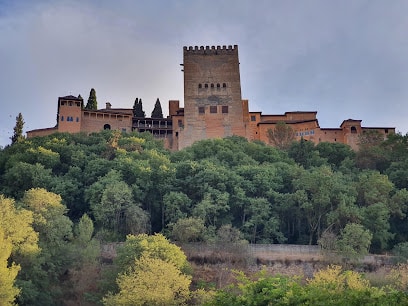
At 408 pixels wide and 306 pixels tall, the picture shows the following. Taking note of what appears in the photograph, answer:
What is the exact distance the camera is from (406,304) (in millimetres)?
22062

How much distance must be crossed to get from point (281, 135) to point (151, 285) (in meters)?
39.7

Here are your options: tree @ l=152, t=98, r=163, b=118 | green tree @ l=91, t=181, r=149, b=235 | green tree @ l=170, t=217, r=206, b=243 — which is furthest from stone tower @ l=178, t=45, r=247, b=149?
green tree @ l=170, t=217, r=206, b=243

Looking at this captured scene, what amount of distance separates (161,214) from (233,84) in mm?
30785

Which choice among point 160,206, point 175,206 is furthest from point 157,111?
point 175,206

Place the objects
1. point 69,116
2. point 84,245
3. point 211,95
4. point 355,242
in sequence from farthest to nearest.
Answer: point 211,95, point 69,116, point 355,242, point 84,245

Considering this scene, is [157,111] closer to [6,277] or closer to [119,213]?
[119,213]

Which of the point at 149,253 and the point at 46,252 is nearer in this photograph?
the point at 149,253

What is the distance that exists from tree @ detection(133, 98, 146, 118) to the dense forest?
20.9m

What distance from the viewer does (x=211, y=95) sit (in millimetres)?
76875

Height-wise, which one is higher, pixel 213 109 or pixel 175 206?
pixel 213 109

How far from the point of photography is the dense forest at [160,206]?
39.1 meters

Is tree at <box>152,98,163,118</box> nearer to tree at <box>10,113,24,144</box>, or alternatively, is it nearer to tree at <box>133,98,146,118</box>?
tree at <box>133,98,146,118</box>

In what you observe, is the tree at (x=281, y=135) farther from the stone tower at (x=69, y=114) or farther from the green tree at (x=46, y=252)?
the green tree at (x=46, y=252)

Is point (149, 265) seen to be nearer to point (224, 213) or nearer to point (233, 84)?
point (224, 213)
